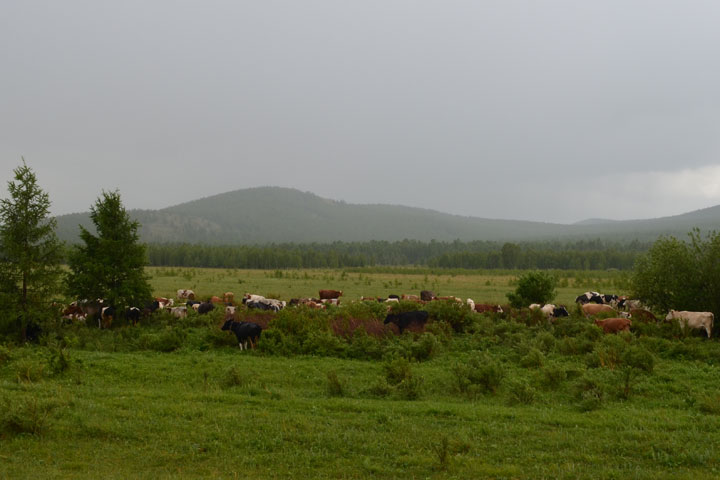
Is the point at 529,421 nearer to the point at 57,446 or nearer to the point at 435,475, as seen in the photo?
the point at 435,475

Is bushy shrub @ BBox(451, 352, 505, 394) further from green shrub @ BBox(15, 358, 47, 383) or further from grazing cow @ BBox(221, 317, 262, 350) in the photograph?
green shrub @ BBox(15, 358, 47, 383)

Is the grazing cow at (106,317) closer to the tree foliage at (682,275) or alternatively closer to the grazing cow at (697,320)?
the grazing cow at (697,320)

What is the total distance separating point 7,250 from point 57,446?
11.4 metres

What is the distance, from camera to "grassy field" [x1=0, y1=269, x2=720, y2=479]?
685 centimetres

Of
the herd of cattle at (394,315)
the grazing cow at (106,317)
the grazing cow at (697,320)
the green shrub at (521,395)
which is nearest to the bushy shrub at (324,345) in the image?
the herd of cattle at (394,315)

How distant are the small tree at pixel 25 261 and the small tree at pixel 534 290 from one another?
21.5 metres

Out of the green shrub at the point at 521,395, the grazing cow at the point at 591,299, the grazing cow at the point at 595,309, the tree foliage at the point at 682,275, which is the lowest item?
the green shrub at the point at 521,395

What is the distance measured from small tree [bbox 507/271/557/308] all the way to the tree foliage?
539 centimetres

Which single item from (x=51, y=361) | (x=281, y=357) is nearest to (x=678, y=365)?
(x=281, y=357)

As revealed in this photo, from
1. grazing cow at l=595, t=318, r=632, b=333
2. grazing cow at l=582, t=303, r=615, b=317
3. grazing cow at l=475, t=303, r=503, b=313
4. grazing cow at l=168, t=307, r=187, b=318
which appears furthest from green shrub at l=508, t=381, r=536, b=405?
grazing cow at l=168, t=307, r=187, b=318

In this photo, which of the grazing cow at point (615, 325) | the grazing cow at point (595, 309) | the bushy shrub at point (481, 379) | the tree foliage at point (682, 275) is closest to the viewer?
the bushy shrub at point (481, 379)

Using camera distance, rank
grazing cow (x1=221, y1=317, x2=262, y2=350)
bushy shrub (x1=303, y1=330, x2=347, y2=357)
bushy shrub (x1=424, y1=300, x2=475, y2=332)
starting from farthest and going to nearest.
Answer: bushy shrub (x1=424, y1=300, x2=475, y2=332) < grazing cow (x1=221, y1=317, x2=262, y2=350) < bushy shrub (x1=303, y1=330, x2=347, y2=357)

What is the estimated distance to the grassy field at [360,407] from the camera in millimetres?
6852

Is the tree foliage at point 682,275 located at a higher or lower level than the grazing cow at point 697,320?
higher
